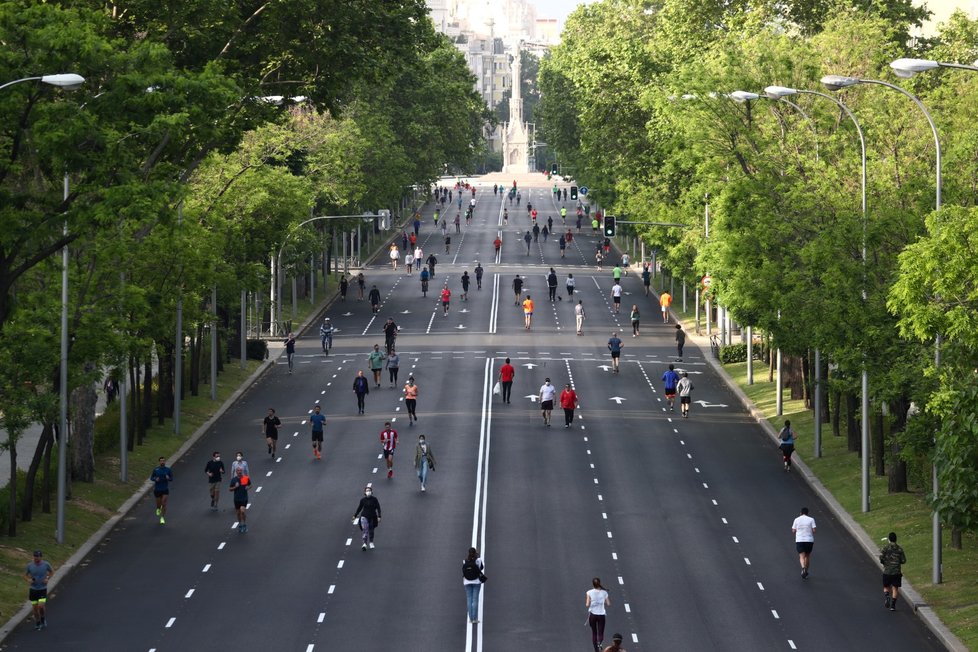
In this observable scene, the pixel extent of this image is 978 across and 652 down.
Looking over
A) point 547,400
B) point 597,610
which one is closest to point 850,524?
point 597,610

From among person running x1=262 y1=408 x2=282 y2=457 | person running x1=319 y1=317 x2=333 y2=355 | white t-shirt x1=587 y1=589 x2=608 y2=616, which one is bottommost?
white t-shirt x1=587 y1=589 x2=608 y2=616

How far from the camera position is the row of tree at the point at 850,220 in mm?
27406

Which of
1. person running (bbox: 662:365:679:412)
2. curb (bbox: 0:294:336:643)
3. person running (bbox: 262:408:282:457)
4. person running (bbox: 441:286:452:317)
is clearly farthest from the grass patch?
person running (bbox: 441:286:452:317)

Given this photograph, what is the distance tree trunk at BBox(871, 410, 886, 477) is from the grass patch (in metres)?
0.29

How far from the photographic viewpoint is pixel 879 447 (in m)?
43.3

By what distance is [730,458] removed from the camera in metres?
46.9

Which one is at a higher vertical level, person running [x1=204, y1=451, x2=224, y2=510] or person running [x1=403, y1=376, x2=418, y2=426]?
person running [x1=403, y1=376, x2=418, y2=426]

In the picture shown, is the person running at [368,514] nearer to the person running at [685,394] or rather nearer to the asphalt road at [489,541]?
the asphalt road at [489,541]

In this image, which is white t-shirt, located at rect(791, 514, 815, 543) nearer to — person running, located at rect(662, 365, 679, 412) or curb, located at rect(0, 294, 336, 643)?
curb, located at rect(0, 294, 336, 643)

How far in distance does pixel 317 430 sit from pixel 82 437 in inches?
237

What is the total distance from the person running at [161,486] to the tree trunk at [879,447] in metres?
16.5

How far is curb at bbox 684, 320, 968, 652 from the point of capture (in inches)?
1159

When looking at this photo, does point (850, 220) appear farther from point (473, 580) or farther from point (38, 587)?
point (38, 587)

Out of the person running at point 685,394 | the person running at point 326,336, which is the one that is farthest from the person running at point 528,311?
the person running at point 685,394
